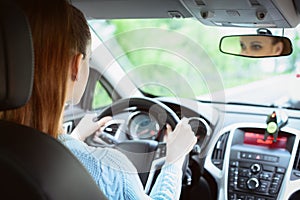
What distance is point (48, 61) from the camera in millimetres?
1559

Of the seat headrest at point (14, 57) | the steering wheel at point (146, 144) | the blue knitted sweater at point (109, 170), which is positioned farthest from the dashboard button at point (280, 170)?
the seat headrest at point (14, 57)

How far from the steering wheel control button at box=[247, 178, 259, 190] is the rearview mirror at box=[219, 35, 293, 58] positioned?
3.10 feet

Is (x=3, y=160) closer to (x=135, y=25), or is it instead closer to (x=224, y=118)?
A: (x=135, y=25)

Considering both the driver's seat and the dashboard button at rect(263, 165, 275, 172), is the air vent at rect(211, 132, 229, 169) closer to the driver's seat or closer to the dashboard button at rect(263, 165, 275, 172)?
the dashboard button at rect(263, 165, 275, 172)

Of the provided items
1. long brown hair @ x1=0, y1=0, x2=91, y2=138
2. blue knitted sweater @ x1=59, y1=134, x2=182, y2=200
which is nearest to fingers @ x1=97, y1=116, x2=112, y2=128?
blue knitted sweater @ x1=59, y1=134, x2=182, y2=200

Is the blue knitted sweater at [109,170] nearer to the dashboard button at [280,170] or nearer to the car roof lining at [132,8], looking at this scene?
the car roof lining at [132,8]

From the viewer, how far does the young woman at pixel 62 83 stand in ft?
5.03

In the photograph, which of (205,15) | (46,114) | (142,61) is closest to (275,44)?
(205,15)

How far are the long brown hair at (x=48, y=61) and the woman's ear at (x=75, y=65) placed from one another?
0.05 m

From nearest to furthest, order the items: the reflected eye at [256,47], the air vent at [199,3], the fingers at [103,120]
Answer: the air vent at [199,3]
the reflected eye at [256,47]
the fingers at [103,120]


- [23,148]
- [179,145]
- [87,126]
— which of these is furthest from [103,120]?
[23,148]

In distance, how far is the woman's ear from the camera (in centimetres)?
168

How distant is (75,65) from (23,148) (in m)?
0.46

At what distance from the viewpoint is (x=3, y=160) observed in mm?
1269
